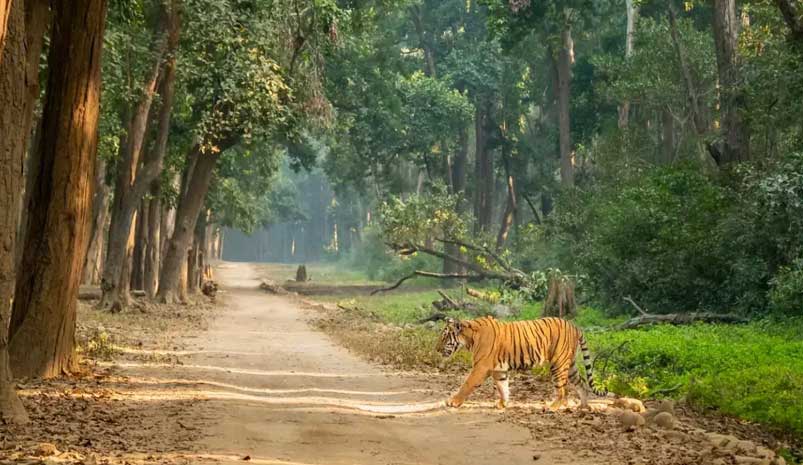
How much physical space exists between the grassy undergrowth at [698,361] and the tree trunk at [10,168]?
26.5 ft

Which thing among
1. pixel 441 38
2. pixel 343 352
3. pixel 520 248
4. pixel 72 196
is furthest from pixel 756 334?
pixel 441 38

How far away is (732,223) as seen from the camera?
987 inches

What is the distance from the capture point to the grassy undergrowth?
43.2ft

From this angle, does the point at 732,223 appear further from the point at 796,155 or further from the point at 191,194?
the point at 191,194

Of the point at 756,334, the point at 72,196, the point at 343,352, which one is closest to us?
the point at 72,196

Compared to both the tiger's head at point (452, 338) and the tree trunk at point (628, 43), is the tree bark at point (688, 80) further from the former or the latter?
the tiger's head at point (452, 338)

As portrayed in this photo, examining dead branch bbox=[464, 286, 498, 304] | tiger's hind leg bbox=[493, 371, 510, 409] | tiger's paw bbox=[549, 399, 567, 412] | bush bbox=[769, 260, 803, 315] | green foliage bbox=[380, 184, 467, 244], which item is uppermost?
green foliage bbox=[380, 184, 467, 244]

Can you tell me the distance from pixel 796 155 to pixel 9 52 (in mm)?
16789

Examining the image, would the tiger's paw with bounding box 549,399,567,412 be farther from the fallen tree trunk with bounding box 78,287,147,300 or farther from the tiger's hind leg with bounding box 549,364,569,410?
the fallen tree trunk with bounding box 78,287,147,300

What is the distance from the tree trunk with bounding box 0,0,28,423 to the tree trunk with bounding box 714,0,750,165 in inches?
797

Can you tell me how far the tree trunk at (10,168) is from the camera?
11.0 meters

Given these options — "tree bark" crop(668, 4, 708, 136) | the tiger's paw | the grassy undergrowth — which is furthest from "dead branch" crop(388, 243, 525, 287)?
the tiger's paw

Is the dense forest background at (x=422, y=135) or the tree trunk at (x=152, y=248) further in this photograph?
the tree trunk at (x=152, y=248)

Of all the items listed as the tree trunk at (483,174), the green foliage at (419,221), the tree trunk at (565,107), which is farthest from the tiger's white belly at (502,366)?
the tree trunk at (483,174)
